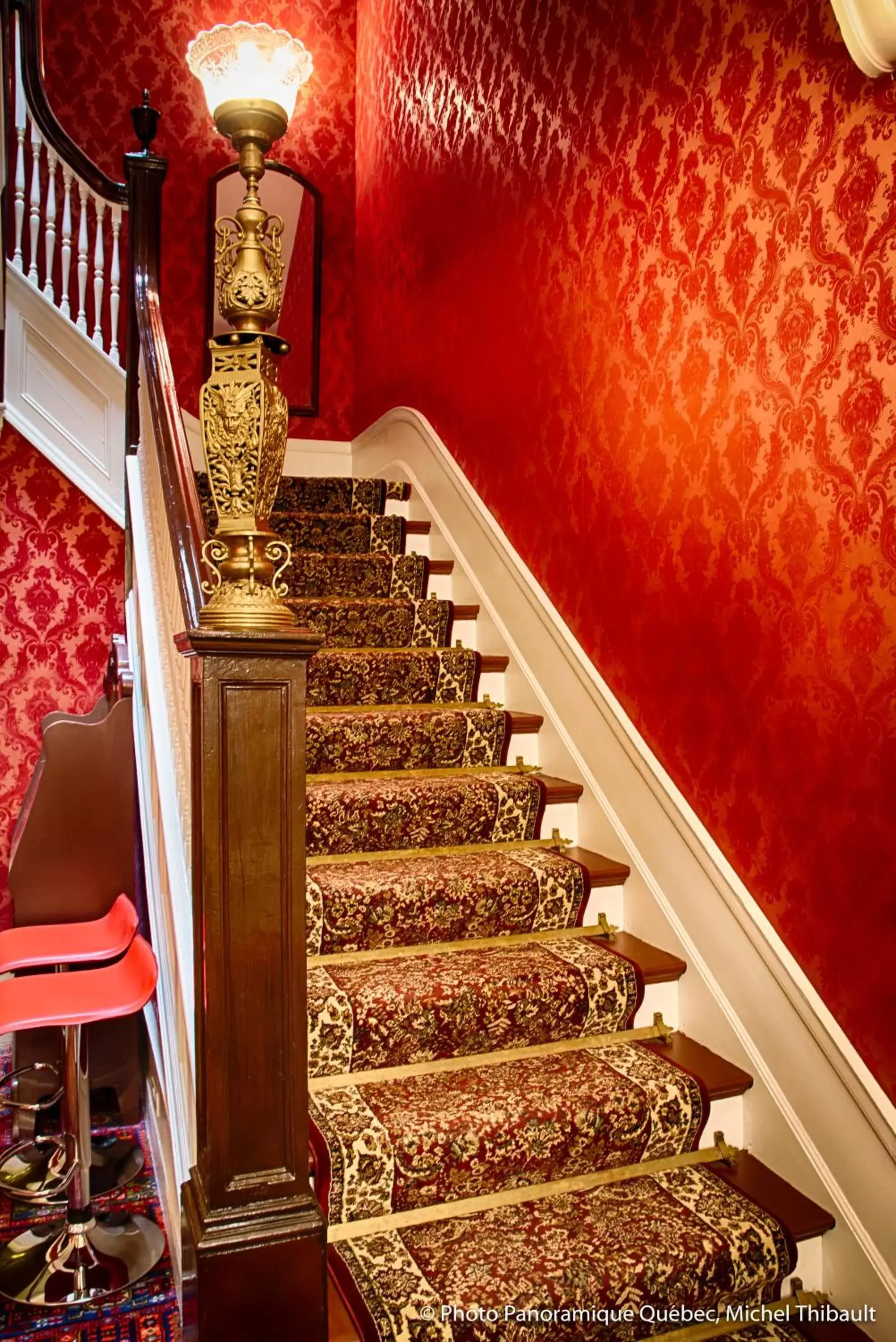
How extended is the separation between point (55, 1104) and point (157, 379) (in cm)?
223

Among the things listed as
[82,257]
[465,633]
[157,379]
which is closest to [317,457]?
[82,257]

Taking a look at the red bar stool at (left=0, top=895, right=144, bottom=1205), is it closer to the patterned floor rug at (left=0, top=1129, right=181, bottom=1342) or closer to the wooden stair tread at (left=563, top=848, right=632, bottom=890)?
the patterned floor rug at (left=0, top=1129, right=181, bottom=1342)

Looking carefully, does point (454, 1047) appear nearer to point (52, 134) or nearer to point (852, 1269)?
point (852, 1269)

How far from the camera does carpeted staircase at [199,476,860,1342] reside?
1.59 m

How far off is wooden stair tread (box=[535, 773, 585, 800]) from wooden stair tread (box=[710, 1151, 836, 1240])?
97cm

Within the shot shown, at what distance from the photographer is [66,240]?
366cm

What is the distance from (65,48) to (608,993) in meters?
4.77

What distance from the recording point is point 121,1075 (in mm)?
3094

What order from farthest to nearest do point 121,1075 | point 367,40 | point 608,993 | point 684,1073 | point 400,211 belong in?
point 367,40, point 400,211, point 121,1075, point 608,993, point 684,1073

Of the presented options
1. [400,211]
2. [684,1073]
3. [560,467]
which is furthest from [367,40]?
[684,1073]

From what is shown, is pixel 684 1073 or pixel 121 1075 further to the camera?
pixel 121 1075

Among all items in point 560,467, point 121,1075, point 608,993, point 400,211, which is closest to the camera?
point 608,993

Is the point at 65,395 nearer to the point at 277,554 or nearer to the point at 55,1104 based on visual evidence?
the point at 55,1104

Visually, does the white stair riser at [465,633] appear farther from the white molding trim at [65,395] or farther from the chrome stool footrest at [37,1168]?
the chrome stool footrest at [37,1168]
